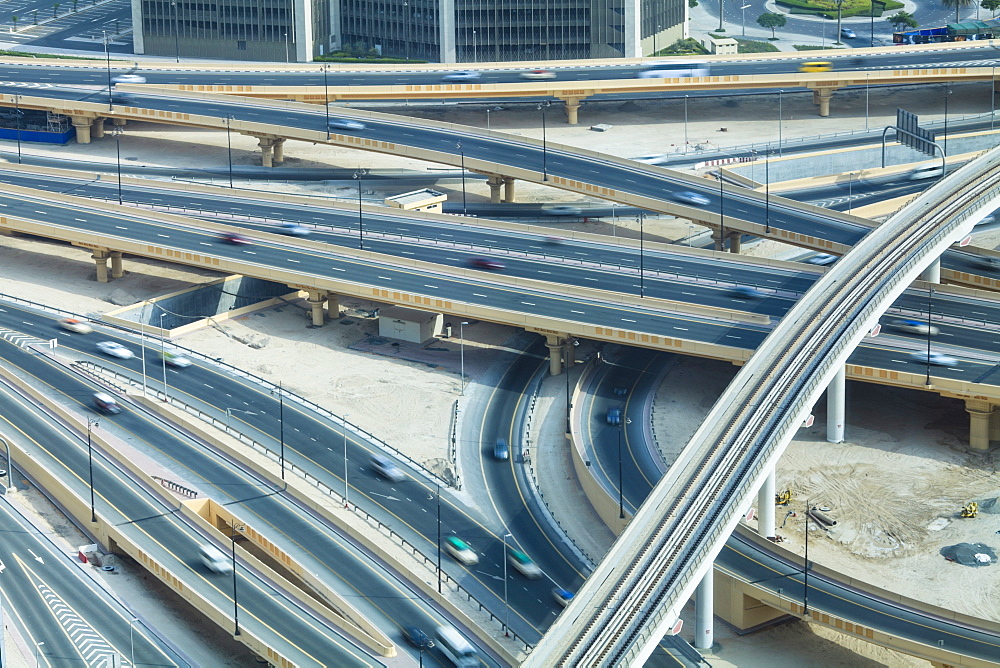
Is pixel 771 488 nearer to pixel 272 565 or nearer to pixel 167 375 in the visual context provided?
pixel 272 565

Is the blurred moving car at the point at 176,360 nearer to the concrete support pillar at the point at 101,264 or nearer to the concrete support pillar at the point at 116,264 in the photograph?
the concrete support pillar at the point at 101,264

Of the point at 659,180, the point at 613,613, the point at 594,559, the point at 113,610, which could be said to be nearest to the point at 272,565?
the point at 113,610

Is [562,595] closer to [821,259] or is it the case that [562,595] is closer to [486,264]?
[486,264]

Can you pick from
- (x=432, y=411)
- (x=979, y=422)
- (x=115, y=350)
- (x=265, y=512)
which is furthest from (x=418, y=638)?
(x=115, y=350)

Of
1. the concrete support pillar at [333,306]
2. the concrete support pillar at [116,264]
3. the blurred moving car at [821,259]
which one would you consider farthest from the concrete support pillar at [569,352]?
the concrete support pillar at [116,264]

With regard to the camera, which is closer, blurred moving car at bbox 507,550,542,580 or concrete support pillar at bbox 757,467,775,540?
blurred moving car at bbox 507,550,542,580

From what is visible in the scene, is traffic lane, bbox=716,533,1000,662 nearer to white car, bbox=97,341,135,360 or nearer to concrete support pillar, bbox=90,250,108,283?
white car, bbox=97,341,135,360

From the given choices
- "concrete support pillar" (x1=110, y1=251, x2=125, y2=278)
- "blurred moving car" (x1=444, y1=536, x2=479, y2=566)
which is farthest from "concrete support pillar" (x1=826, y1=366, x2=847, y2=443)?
"concrete support pillar" (x1=110, y1=251, x2=125, y2=278)

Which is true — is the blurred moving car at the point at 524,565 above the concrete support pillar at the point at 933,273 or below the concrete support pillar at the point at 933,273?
below
